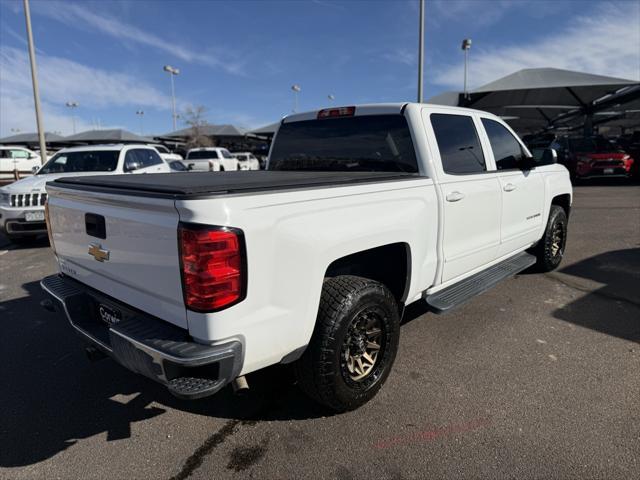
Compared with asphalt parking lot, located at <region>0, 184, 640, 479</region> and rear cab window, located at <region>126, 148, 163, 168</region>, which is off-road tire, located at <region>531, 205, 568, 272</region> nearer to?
asphalt parking lot, located at <region>0, 184, 640, 479</region>

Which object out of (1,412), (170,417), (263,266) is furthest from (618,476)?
(1,412)

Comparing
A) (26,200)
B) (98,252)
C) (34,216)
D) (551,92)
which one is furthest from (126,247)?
(551,92)

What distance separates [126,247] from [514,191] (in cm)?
356

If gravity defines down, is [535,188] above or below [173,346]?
above

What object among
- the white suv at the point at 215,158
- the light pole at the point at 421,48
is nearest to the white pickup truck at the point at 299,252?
the light pole at the point at 421,48

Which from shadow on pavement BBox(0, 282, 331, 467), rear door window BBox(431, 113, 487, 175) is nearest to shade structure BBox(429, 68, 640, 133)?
rear door window BBox(431, 113, 487, 175)

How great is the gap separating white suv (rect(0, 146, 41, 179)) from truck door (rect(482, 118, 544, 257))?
27.0 metres

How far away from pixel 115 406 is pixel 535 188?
4465 mm

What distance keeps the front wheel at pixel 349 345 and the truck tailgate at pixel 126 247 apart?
2.61ft

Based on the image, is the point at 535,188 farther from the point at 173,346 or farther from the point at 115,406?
the point at 115,406

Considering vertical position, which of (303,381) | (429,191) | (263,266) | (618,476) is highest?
(429,191)

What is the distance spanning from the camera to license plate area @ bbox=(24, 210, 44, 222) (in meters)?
7.31

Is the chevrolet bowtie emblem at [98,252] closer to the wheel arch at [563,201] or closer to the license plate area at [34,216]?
the wheel arch at [563,201]

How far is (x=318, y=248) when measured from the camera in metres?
2.32
